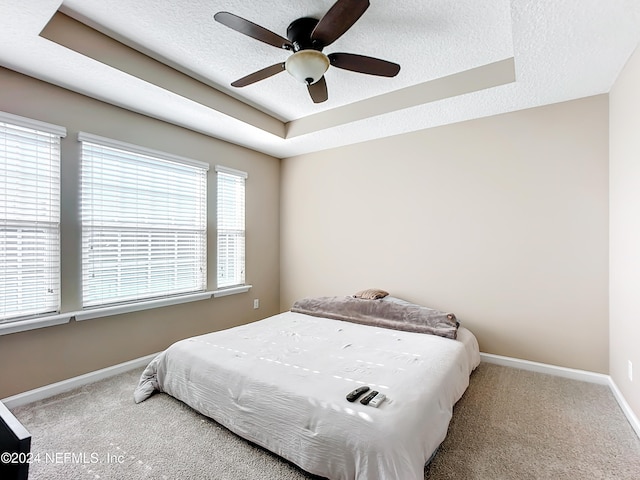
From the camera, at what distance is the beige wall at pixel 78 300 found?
2.40 m

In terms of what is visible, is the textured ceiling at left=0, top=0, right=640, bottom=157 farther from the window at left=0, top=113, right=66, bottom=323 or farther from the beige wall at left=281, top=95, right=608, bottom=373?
the window at left=0, top=113, right=66, bottom=323

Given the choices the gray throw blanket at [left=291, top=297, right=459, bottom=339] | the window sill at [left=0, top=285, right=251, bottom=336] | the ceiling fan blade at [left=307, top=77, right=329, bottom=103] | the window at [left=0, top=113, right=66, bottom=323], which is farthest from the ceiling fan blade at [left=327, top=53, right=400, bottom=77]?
the window sill at [left=0, top=285, right=251, bottom=336]

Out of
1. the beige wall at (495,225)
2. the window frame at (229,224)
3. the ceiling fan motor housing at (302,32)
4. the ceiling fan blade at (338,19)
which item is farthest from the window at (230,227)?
the ceiling fan blade at (338,19)

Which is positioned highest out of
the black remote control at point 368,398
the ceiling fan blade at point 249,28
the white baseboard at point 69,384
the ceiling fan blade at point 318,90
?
the ceiling fan blade at point 249,28

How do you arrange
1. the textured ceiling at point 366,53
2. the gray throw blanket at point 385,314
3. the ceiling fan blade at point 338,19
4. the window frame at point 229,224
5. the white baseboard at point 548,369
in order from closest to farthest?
the ceiling fan blade at point 338,19 < the textured ceiling at point 366,53 < the white baseboard at point 548,369 < the gray throw blanket at point 385,314 < the window frame at point 229,224

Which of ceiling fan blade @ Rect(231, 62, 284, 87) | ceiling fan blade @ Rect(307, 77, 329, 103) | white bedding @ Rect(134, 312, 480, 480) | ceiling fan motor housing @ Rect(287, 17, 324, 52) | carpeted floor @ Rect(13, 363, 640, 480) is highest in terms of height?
ceiling fan motor housing @ Rect(287, 17, 324, 52)

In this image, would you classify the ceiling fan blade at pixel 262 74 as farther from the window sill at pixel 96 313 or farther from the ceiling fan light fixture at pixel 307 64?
the window sill at pixel 96 313

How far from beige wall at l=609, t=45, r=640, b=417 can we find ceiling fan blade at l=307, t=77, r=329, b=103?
2.05 meters

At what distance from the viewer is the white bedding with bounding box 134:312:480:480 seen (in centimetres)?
144

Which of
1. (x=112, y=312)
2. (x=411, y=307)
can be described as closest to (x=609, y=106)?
(x=411, y=307)

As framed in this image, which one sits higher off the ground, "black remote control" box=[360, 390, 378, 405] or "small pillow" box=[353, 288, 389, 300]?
"small pillow" box=[353, 288, 389, 300]

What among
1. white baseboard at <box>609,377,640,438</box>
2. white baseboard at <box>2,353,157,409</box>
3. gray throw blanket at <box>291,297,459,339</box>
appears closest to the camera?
white baseboard at <box>609,377,640,438</box>

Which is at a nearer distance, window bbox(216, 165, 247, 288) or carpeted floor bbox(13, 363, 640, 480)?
carpeted floor bbox(13, 363, 640, 480)

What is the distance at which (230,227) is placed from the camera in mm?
4027
